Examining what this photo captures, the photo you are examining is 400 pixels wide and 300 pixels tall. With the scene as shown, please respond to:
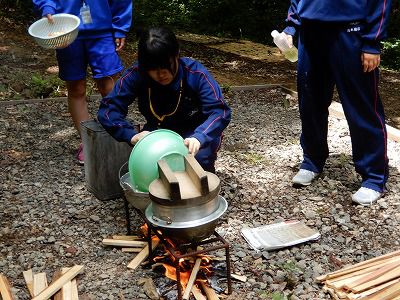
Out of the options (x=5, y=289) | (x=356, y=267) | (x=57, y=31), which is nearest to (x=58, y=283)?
(x=5, y=289)

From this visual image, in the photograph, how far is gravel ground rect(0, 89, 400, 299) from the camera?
2943 mm

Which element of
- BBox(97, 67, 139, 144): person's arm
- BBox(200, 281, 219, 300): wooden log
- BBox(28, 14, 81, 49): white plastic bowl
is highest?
BBox(28, 14, 81, 49): white plastic bowl

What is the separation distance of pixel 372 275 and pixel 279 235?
698 mm

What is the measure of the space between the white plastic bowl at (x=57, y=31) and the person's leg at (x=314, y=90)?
159 centimetres

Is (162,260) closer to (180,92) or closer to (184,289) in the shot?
(184,289)

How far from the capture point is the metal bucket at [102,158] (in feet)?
12.0

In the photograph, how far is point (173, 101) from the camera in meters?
3.41

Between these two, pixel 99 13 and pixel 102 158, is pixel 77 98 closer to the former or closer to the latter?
pixel 99 13

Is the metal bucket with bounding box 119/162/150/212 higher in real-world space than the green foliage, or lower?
higher

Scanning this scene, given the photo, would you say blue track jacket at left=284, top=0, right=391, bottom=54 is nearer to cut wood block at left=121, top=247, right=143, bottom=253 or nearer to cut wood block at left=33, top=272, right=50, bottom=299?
cut wood block at left=121, top=247, right=143, bottom=253

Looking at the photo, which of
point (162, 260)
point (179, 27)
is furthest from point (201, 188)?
point (179, 27)

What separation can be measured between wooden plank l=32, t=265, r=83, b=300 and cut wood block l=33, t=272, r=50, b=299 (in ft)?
0.17

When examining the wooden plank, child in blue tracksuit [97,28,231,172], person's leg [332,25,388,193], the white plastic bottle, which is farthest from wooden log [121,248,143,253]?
the white plastic bottle

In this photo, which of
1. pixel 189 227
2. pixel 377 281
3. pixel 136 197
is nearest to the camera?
pixel 189 227
